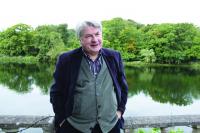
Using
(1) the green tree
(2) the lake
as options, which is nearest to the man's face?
(2) the lake

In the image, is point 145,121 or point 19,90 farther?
point 19,90

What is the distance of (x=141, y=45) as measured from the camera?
44875 mm

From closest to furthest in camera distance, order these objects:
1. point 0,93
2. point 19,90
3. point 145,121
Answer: point 145,121, point 0,93, point 19,90

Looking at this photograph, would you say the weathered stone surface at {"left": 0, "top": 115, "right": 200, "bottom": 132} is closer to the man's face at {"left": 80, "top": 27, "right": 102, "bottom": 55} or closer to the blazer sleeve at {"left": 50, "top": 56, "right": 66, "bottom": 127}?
the blazer sleeve at {"left": 50, "top": 56, "right": 66, "bottom": 127}

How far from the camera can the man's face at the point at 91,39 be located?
2.06m

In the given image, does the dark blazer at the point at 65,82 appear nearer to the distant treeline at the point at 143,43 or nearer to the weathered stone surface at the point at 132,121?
the weathered stone surface at the point at 132,121

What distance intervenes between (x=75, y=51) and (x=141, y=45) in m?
43.3

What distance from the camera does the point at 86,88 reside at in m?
2.06

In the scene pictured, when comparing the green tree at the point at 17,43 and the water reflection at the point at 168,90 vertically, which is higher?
the green tree at the point at 17,43

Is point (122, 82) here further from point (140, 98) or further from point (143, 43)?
point (143, 43)

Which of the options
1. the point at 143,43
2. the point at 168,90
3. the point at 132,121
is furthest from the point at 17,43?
the point at 132,121

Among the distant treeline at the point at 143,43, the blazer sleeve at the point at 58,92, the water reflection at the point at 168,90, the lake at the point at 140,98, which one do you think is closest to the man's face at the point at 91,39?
the blazer sleeve at the point at 58,92

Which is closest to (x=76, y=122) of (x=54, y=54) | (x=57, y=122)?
(x=57, y=122)

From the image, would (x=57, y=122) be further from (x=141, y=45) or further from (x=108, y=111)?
(x=141, y=45)
